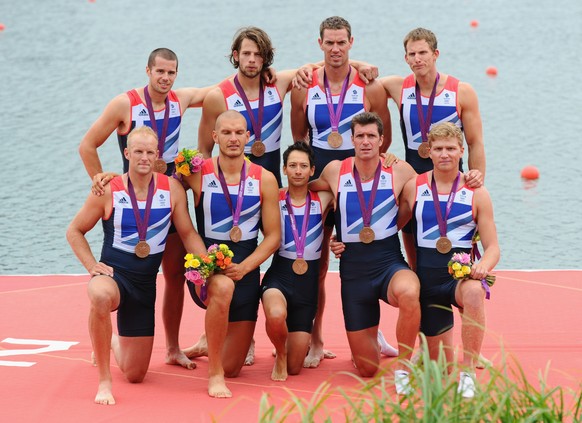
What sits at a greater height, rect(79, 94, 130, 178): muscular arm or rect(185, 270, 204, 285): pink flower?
rect(79, 94, 130, 178): muscular arm

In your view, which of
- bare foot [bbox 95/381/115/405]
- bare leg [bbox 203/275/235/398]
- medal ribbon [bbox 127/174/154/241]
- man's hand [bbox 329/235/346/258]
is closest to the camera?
bare foot [bbox 95/381/115/405]

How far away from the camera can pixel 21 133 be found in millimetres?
14664

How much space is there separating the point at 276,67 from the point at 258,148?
11.0 m

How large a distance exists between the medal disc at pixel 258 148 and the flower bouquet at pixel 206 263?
34.1 inches

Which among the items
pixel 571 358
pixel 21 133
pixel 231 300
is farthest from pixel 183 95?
pixel 21 133

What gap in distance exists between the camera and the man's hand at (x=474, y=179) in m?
6.45

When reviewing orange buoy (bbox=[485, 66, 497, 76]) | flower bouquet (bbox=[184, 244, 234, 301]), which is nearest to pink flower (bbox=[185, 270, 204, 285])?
flower bouquet (bbox=[184, 244, 234, 301])

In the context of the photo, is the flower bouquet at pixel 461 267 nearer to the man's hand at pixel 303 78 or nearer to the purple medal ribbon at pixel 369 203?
the purple medal ribbon at pixel 369 203

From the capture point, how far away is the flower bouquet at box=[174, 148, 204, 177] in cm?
654

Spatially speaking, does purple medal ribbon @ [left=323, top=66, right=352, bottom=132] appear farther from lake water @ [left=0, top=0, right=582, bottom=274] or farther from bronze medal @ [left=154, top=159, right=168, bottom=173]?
lake water @ [left=0, top=0, right=582, bottom=274]

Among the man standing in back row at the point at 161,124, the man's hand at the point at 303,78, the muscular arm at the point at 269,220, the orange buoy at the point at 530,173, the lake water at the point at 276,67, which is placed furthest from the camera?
the orange buoy at the point at 530,173

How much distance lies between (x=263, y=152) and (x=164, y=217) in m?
0.90

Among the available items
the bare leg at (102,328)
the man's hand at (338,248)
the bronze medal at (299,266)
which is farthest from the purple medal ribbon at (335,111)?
the bare leg at (102,328)

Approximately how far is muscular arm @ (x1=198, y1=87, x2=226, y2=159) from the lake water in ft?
9.49
